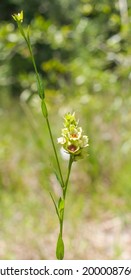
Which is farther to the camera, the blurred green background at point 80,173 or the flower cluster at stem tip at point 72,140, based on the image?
the blurred green background at point 80,173

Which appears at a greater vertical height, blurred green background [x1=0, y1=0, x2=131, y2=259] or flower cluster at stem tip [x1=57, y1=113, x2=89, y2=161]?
flower cluster at stem tip [x1=57, y1=113, x2=89, y2=161]

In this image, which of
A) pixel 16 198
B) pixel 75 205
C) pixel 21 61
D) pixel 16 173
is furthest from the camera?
pixel 21 61

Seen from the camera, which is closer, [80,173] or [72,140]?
[72,140]

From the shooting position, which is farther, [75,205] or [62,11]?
[62,11]

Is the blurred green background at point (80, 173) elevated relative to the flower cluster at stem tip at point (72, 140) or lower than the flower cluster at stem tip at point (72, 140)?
lower

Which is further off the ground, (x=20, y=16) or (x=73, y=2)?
(x=20, y=16)

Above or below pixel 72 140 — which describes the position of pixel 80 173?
below

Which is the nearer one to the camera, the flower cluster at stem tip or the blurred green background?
the flower cluster at stem tip

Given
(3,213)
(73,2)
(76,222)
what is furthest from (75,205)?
(73,2)

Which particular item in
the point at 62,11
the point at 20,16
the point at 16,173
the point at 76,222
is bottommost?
the point at 62,11
